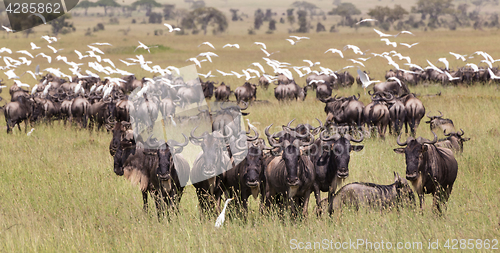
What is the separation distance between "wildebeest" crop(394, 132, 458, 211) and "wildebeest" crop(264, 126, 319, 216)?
151cm

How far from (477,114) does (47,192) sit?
1453 cm

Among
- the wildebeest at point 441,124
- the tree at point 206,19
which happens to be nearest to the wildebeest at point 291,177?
the wildebeest at point 441,124

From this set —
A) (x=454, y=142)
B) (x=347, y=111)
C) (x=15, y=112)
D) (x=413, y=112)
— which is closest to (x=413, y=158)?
(x=454, y=142)

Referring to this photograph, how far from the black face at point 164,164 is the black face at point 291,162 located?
5.70ft

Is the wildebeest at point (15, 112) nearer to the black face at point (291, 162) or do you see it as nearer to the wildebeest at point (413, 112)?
the wildebeest at point (413, 112)

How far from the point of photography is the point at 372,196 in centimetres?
773

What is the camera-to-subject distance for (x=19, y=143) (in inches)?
624

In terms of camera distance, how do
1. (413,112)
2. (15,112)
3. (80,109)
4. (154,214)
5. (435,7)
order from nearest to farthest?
1. (154,214)
2. (413,112)
3. (15,112)
4. (80,109)
5. (435,7)

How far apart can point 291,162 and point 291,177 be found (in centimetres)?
22

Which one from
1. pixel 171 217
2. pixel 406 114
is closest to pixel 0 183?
pixel 171 217

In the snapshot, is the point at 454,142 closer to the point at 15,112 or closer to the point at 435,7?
the point at 15,112

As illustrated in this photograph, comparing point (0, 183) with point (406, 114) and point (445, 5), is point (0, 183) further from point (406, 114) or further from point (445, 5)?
point (445, 5)

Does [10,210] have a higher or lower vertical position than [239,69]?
higher

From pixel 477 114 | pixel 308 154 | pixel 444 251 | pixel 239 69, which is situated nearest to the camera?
pixel 444 251
